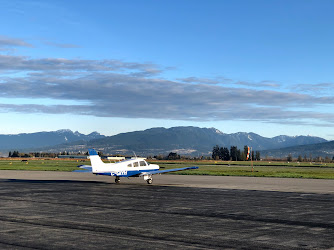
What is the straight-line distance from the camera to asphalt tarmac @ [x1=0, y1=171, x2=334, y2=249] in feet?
45.5

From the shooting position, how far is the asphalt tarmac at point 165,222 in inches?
546

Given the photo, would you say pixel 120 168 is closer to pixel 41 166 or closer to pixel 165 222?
pixel 165 222

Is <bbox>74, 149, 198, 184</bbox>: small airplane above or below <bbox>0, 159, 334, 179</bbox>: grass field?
above

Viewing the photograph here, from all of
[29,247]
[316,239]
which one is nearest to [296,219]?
[316,239]

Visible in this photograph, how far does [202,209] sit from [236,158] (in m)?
175

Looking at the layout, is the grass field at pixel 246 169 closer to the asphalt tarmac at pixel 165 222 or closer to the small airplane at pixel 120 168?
the small airplane at pixel 120 168

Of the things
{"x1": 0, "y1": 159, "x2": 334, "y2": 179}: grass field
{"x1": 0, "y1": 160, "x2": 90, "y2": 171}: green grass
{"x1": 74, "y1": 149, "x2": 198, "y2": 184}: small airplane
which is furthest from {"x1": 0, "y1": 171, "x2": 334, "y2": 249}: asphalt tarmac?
{"x1": 0, "y1": 160, "x2": 90, "y2": 171}: green grass

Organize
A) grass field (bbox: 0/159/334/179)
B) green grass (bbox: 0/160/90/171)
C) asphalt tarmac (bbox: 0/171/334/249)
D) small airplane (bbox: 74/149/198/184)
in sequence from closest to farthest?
1. asphalt tarmac (bbox: 0/171/334/249)
2. small airplane (bbox: 74/149/198/184)
3. grass field (bbox: 0/159/334/179)
4. green grass (bbox: 0/160/90/171)

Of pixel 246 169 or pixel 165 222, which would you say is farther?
pixel 246 169

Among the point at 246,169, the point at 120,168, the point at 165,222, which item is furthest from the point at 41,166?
the point at 165,222

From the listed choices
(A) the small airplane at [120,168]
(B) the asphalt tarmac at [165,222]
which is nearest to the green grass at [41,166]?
(A) the small airplane at [120,168]

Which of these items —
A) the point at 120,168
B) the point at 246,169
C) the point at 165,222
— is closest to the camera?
the point at 165,222

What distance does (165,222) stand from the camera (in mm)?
17875

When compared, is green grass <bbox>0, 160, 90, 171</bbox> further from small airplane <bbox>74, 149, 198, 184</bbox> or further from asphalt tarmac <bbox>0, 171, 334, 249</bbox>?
asphalt tarmac <bbox>0, 171, 334, 249</bbox>
